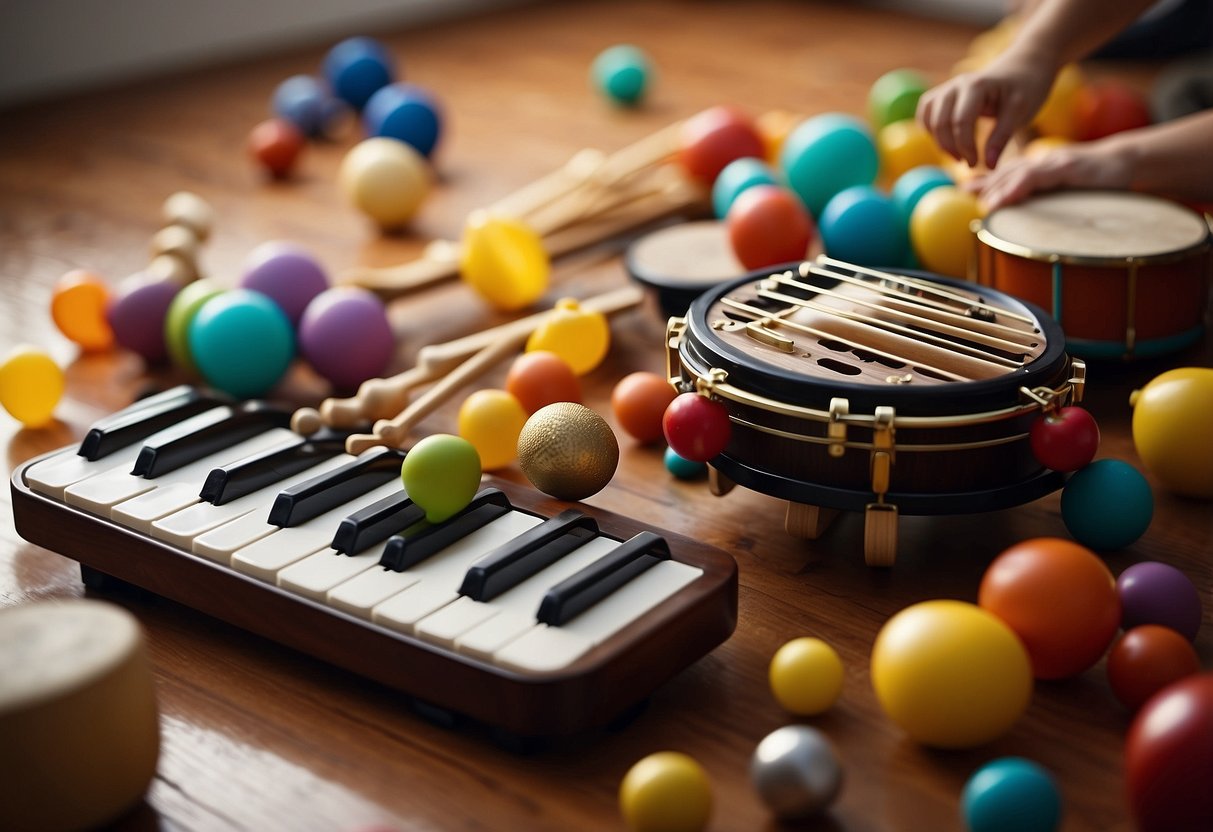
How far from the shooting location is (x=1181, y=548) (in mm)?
1544

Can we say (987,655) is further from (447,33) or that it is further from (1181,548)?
(447,33)

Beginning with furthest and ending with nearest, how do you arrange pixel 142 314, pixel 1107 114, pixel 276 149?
pixel 276 149, pixel 1107 114, pixel 142 314

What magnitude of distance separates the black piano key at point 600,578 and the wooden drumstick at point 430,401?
1.43ft

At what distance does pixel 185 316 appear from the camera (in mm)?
2004

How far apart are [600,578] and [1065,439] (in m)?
0.53

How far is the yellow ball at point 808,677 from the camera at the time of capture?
→ 126cm

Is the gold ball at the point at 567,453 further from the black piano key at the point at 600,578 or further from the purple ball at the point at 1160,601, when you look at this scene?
the purple ball at the point at 1160,601

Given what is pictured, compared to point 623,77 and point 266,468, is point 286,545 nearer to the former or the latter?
point 266,468

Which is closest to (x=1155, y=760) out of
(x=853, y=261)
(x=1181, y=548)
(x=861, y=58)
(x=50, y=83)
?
(x=1181, y=548)

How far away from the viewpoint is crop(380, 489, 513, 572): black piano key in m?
1.33

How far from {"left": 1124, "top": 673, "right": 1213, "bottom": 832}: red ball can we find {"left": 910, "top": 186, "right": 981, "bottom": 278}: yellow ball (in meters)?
1.15

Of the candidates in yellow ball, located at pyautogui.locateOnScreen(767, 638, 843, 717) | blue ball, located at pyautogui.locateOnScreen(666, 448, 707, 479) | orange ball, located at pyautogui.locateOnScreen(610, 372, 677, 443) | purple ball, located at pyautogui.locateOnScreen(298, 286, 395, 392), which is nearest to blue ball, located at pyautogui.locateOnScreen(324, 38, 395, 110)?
purple ball, located at pyautogui.locateOnScreen(298, 286, 395, 392)

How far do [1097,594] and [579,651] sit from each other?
49cm

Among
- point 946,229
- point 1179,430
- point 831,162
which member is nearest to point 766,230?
point 946,229
